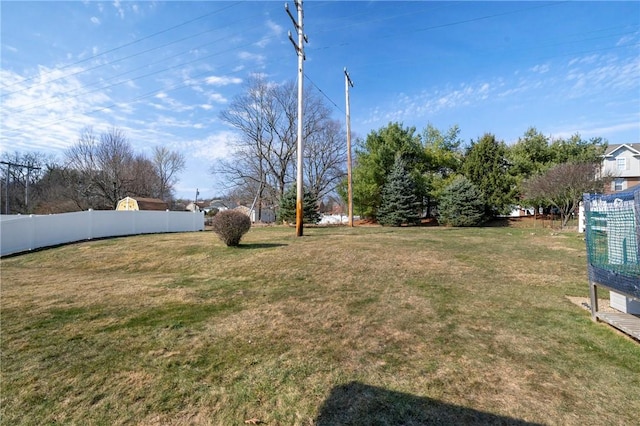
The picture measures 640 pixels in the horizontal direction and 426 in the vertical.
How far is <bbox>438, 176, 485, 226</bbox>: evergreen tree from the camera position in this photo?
20.0 m

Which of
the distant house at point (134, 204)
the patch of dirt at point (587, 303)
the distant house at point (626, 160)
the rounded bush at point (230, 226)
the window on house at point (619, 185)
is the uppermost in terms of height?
the distant house at point (626, 160)

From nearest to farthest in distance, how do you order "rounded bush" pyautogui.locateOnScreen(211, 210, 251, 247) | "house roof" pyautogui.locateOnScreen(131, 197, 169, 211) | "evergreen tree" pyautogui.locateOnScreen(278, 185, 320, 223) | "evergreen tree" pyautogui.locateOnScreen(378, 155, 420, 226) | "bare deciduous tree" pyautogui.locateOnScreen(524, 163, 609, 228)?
"rounded bush" pyautogui.locateOnScreen(211, 210, 251, 247), "bare deciduous tree" pyautogui.locateOnScreen(524, 163, 609, 228), "evergreen tree" pyautogui.locateOnScreen(278, 185, 320, 223), "evergreen tree" pyautogui.locateOnScreen(378, 155, 420, 226), "house roof" pyautogui.locateOnScreen(131, 197, 169, 211)

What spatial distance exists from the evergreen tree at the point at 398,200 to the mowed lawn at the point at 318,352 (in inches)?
618

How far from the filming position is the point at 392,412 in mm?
2152

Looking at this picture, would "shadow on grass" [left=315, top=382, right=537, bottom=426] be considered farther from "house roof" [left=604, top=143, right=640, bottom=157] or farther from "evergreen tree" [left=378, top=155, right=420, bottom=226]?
"house roof" [left=604, top=143, right=640, bottom=157]

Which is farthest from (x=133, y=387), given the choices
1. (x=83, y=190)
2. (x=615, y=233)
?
(x=83, y=190)

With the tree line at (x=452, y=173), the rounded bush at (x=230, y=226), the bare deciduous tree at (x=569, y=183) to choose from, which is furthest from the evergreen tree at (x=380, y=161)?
the rounded bush at (x=230, y=226)

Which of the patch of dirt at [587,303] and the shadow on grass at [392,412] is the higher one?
the patch of dirt at [587,303]

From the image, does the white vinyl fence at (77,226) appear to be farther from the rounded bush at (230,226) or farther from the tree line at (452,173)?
the tree line at (452,173)

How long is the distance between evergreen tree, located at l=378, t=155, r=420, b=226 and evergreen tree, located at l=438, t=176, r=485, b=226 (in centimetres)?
234

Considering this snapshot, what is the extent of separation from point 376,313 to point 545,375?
1.95 meters

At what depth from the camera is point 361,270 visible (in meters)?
6.65

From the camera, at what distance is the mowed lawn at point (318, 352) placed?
2207mm

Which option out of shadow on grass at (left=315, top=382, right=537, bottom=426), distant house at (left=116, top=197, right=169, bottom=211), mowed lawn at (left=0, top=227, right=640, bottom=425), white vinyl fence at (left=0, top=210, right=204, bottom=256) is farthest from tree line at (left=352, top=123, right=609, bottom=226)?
shadow on grass at (left=315, top=382, right=537, bottom=426)
